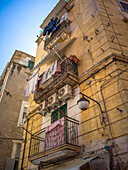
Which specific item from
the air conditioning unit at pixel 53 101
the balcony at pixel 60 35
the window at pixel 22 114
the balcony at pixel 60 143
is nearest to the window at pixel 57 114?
the air conditioning unit at pixel 53 101

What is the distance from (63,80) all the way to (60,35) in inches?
211

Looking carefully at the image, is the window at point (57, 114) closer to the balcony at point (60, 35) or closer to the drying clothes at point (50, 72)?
the drying clothes at point (50, 72)

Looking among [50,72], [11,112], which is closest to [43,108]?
[50,72]

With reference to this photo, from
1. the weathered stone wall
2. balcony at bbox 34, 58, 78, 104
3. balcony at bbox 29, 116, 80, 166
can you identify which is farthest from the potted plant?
the weathered stone wall

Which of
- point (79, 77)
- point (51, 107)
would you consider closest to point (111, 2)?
point (79, 77)

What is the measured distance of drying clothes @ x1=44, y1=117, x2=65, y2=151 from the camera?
6852 mm

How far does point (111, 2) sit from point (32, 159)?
11.5m

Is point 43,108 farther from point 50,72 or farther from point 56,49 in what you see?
point 56,49

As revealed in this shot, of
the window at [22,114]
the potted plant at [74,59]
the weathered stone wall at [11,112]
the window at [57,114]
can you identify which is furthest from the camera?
the window at [22,114]

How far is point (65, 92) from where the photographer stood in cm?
812

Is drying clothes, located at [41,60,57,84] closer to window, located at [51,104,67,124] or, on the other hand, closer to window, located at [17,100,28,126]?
window, located at [51,104,67,124]

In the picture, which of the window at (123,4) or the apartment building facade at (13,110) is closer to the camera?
the window at (123,4)

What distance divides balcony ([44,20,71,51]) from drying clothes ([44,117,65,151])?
7.09 m

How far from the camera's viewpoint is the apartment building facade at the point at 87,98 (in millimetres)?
5512
